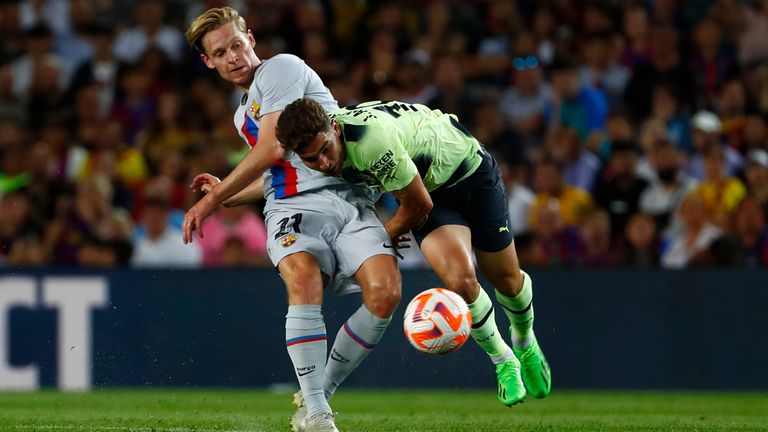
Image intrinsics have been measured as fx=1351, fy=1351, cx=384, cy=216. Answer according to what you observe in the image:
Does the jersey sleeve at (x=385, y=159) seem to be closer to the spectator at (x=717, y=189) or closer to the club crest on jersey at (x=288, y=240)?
the club crest on jersey at (x=288, y=240)

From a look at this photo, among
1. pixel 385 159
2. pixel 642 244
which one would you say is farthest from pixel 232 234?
pixel 385 159

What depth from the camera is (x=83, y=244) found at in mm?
13297

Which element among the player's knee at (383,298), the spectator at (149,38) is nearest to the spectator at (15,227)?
the spectator at (149,38)

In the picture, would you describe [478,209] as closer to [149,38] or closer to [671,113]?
A: [671,113]

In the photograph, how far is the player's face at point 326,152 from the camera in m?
7.42

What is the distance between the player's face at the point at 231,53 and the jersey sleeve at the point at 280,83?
0.14 meters

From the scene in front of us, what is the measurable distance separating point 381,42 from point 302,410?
319 inches

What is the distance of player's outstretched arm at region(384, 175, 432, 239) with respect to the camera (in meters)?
7.77

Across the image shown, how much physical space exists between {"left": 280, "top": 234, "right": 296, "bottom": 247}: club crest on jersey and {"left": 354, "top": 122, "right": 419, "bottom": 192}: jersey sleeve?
2.31 feet

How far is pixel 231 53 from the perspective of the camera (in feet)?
27.4

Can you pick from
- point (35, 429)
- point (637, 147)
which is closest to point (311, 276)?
point (35, 429)

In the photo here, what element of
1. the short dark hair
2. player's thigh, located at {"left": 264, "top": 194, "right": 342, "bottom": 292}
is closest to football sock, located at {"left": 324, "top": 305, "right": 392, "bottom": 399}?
player's thigh, located at {"left": 264, "top": 194, "right": 342, "bottom": 292}

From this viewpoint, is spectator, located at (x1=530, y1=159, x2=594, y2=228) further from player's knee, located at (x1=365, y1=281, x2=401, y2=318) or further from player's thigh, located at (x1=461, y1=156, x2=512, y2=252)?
player's knee, located at (x1=365, y1=281, x2=401, y2=318)

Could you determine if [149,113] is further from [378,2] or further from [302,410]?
[302,410]
